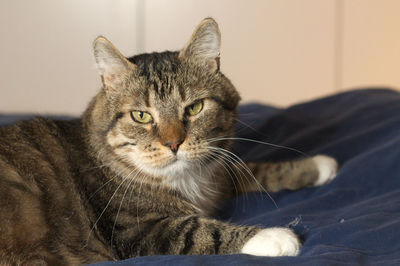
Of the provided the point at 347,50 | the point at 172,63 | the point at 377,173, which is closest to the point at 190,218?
the point at 172,63

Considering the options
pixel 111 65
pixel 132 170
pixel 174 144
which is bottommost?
pixel 132 170

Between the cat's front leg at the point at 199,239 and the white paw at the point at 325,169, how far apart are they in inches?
24.2

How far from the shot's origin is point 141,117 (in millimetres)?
1622

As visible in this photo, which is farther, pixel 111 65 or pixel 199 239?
pixel 111 65

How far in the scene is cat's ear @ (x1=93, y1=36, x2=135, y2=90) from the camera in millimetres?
1637

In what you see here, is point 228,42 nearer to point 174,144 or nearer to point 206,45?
point 206,45

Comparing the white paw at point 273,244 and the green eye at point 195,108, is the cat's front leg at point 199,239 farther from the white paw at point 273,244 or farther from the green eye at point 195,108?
the green eye at point 195,108

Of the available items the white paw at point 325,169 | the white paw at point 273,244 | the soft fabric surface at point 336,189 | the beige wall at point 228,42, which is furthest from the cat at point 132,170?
the beige wall at point 228,42

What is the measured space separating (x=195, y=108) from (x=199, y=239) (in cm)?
46

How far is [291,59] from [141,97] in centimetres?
324

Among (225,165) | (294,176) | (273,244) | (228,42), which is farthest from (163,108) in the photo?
(228,42)

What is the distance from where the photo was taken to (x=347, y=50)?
469 centimetres

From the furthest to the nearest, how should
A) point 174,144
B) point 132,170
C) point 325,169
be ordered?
1. point 325,169
2. point 132,170
3. point 174,144

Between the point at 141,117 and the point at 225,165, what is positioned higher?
the point at 141,117
